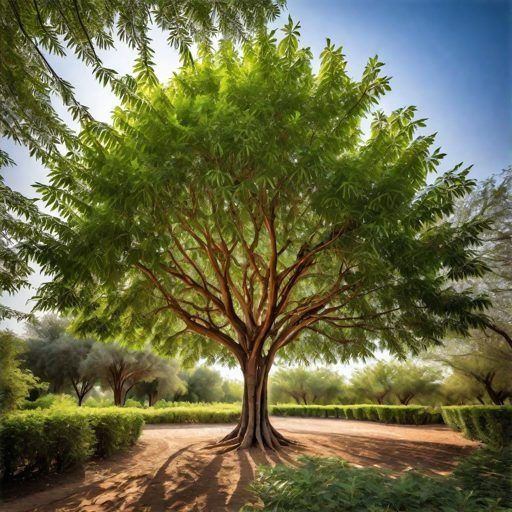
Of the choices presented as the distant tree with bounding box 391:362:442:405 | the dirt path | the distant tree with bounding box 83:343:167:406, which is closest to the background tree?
the dirt path

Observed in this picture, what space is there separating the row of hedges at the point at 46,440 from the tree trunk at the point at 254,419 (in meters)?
3.11

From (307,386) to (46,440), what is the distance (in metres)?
36.8

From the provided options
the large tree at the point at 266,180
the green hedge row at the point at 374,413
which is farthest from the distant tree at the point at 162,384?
the large tree at the point at 266,180

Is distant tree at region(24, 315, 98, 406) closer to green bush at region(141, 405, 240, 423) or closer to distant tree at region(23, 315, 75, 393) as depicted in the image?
distant tree at region(23, 315, 75, 393)

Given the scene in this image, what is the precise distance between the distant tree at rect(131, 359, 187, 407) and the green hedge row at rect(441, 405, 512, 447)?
1895 cm

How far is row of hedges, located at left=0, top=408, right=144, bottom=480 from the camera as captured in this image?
598 cm

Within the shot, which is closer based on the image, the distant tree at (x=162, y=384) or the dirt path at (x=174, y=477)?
the dirt path at (x=174, y=477)

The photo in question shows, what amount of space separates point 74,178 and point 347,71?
17.8ft

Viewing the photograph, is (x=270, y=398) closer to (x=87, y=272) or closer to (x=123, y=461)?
(x=123, y=461)

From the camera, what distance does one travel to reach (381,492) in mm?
2510

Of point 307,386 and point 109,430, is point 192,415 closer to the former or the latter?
point 109,430

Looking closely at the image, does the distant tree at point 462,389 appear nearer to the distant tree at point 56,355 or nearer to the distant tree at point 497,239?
the distant tree at point 497,239

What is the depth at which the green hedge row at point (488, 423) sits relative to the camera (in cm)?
1012

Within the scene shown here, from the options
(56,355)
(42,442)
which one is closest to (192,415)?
(56,355)
